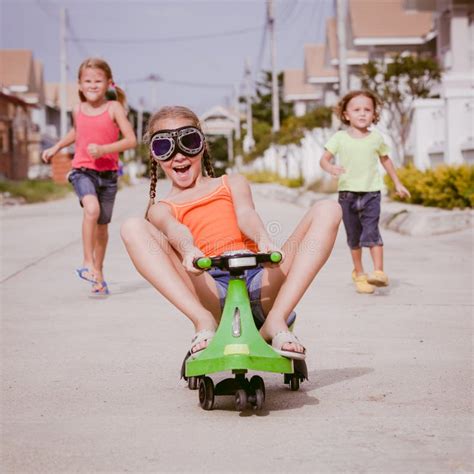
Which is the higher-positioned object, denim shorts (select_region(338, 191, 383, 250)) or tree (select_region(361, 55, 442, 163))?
tree (select_region(361, 55, 442, 163))

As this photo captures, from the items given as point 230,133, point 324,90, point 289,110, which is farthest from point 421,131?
point 230,133

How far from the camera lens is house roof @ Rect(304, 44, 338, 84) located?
51938 millimetres

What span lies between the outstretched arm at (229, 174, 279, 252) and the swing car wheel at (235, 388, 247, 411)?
1.95 ft

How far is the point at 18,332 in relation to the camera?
6.50 metres

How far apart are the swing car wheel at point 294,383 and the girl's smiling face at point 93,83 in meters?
3.98

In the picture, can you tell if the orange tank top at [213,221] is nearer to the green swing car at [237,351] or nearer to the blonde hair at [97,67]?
the green swing car at [237,351]

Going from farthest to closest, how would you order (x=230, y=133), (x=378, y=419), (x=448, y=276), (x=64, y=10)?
(x=230, y=133), (x=64, y=10), (x=448, y=276), (x=378, y=419)

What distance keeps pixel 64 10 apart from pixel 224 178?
1789 inches

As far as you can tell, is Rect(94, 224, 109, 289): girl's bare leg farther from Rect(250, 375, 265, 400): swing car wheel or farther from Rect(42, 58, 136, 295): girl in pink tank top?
Rect(250, 375, 265, 400): swing car wheel

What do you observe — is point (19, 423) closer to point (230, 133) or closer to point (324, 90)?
point (324, 90)

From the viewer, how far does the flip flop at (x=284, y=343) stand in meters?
4.18

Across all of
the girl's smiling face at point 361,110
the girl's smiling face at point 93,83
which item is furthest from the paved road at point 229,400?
the girl's smiling face at point 93,83

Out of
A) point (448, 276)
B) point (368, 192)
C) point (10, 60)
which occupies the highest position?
point (10, 60)

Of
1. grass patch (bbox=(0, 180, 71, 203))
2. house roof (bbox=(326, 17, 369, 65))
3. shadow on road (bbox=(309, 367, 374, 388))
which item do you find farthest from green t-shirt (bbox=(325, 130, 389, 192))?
house roof (bbox=(326, 17, 369, 65))
